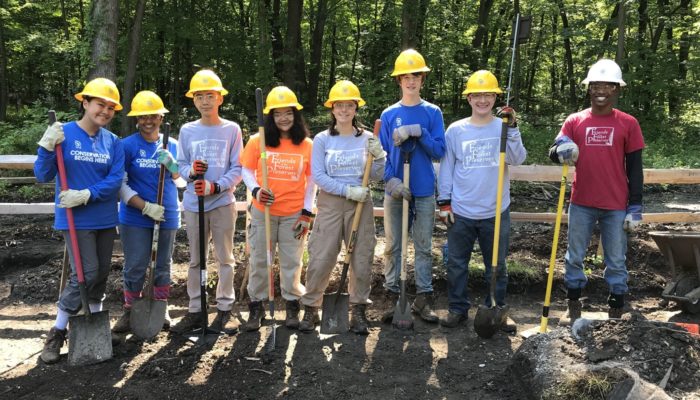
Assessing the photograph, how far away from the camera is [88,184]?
13.6ft

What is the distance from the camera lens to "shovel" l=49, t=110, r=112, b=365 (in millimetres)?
4074

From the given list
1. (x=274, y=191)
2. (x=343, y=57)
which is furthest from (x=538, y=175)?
(x=343, y=57)

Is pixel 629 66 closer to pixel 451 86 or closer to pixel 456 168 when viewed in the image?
pixel 451 86

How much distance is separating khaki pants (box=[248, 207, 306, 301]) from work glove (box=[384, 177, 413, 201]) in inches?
34.5

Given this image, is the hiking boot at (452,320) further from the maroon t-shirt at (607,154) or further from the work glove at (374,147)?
the work glove at (374,147)

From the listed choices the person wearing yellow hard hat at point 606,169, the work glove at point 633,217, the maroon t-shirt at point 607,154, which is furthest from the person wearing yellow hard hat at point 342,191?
the work glove at point 633,217

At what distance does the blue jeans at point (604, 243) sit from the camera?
15.1ft

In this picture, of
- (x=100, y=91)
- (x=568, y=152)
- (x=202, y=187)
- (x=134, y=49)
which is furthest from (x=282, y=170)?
(x=134, y=49)

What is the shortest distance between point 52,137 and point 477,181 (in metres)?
3.57

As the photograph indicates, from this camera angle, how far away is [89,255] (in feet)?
13.8

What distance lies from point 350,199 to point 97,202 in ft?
7.05

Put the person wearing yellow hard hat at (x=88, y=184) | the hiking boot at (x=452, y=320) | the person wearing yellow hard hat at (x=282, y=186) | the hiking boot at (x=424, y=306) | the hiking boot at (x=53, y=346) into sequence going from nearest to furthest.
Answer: the person wearing yellow hard hat at (x=88, y=184) → the hiking boot at (x=53, y=346) → the person wearing yellow hard hat at (x=282, y=186) → the hiking boot at (x=452, y=320) → the hiking boot at (x=424, y=306)

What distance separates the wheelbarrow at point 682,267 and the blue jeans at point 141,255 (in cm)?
485

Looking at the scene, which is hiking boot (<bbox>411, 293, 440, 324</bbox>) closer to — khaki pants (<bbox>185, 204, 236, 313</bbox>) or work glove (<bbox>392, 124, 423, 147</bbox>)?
work glove (<bbox>392, 124, 423, 147</bbox>)
